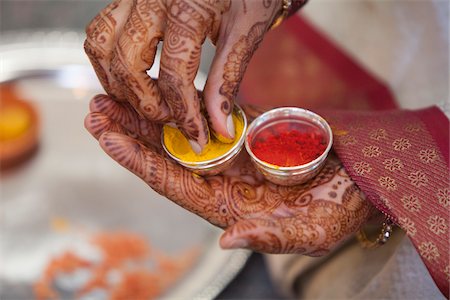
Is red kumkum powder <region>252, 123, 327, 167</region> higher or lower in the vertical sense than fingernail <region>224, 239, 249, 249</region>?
lower

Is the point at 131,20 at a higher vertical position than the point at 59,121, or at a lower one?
higher

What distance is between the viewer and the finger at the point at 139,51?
767 mm

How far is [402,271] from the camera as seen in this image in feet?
2.84

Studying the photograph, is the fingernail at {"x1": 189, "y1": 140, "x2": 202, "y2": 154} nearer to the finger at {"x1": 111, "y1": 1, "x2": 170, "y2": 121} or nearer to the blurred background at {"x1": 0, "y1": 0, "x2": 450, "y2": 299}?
the finger at {"x1": 111, "y1": 1, "x2": 170, "y2": 121}

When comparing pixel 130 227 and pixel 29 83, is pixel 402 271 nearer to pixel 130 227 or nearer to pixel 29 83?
pixel 130 227

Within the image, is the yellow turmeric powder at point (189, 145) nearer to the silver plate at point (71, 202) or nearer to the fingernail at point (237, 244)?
the fingernail at point (237, 244)

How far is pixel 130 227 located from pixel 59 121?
0.32 meters

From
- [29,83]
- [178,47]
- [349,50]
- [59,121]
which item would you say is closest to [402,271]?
[178,47]

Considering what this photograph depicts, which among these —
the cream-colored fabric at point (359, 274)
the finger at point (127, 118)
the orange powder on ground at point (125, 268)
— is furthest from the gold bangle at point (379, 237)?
the orange powder on ground at point (125, 268)

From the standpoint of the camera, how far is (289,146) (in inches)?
33.8

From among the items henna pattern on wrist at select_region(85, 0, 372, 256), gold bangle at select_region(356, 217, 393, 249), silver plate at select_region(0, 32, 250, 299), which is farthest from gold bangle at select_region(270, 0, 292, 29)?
silver plate at select_region(0, 32, 250, 299)

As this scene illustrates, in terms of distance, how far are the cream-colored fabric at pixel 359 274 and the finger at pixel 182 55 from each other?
1.13ft

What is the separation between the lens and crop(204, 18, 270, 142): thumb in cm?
80

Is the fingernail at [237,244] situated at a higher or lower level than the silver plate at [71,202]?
higher
